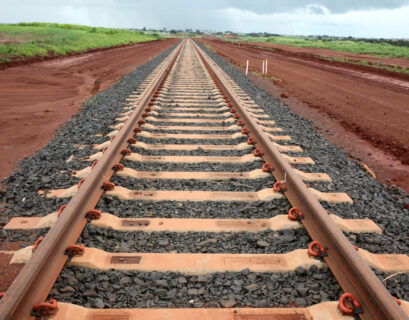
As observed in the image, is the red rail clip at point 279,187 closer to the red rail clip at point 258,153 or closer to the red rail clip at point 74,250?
the red rail clip at point 258,153

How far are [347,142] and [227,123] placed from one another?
227 cm

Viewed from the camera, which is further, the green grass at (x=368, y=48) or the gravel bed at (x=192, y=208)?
the green grass at (x=368, y=48)

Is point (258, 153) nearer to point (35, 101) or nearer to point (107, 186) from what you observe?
point (107, 186)

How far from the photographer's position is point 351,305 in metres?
1.83

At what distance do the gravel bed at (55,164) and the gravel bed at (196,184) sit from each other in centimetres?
65

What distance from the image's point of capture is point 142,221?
2.67 meters

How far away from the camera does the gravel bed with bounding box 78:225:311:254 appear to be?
2.38m

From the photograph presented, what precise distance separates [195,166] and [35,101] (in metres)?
7.01

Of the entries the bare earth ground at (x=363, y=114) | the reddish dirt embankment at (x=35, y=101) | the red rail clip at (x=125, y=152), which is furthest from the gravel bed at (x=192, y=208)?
the bare earth ground at (x=363, y=114)

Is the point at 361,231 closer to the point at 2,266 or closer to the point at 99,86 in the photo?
the point at 2,266

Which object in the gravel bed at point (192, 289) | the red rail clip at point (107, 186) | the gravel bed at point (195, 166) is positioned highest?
the red rail clip at point (107, 186)

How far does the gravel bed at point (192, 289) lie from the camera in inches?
75.5

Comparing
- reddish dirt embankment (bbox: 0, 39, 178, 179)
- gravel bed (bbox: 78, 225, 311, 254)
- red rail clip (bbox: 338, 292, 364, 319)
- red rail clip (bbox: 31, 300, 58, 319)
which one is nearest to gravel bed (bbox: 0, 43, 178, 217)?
reddish dirt embankment (bbox: 0, 39, 178, 179)

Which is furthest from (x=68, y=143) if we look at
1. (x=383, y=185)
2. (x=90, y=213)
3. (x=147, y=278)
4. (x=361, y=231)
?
(x=383, y=185)
